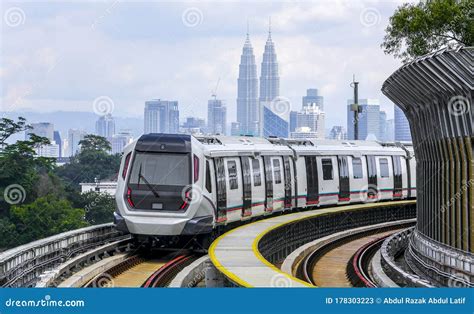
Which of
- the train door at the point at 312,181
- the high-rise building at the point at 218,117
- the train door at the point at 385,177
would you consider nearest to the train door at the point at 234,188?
the train door at the point at 312,181

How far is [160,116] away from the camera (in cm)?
17300

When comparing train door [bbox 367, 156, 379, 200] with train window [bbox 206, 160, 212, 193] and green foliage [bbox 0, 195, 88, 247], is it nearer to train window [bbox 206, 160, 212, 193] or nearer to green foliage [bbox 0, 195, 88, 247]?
train window [bbox 206, 160, 212, 193]

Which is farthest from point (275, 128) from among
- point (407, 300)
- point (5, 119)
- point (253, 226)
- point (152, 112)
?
point (407, 300)

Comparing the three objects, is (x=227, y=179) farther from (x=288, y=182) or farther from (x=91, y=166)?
(x=91, y=166)

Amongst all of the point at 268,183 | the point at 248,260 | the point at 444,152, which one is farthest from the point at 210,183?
the point at 444,152

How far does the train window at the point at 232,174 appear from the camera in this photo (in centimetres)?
2239

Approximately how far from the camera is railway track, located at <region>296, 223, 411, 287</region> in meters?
19.3

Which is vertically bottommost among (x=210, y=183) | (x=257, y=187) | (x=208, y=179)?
(x=257, y=187)

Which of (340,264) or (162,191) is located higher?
(162,191)

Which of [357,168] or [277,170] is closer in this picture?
[277,170]

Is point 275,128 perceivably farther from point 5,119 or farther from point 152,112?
point 5,119

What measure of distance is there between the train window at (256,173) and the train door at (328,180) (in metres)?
5.80

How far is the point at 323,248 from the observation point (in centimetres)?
2436

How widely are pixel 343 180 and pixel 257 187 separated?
785cm
